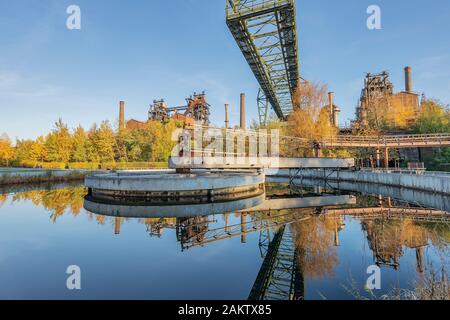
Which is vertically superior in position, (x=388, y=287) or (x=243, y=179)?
(x=243, y=179)

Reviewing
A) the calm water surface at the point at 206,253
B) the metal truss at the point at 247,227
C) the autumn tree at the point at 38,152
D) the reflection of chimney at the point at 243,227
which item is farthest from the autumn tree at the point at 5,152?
the metal truss at the point at 247,227

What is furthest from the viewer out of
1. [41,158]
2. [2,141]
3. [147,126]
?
[147,126]

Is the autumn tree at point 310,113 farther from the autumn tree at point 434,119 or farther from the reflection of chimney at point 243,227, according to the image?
the reflection of chimney at point 243,227

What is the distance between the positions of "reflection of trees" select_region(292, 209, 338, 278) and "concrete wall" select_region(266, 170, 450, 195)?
9611 mm

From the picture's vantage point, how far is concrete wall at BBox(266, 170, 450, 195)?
14.7m

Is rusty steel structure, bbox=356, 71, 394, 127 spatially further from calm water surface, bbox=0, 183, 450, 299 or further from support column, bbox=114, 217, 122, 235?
support column, bbox=114, 217, 122, 235

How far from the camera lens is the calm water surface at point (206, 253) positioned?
4.89 metres

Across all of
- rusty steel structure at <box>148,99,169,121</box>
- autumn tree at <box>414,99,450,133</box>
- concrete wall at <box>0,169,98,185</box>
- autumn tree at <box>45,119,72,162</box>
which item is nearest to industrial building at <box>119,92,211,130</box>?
rusty steel structure at <box>148,99,169,121</box>

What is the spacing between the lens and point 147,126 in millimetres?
50000
